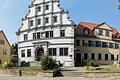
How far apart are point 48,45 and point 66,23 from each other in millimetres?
6169

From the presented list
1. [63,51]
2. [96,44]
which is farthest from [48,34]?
[96,44]

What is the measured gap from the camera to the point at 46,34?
2834 cm

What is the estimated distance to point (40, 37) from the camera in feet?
94.3

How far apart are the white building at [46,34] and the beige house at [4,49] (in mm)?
13318

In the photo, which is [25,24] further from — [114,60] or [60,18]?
[114,60]

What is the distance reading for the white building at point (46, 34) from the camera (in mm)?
26422

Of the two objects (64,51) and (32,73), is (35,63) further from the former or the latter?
(32,73)

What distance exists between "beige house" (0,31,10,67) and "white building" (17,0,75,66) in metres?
13.3

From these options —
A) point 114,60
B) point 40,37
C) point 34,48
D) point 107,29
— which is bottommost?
point 114,60

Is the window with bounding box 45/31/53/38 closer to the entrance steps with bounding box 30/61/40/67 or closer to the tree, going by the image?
the entrance steps with bounding box 30/61/40/67

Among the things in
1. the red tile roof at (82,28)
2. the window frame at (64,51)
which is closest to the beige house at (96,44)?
the red tile roof at (82,28)

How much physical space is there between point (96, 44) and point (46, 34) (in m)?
13.1

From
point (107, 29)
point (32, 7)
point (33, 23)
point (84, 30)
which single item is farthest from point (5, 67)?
point (107, 29)

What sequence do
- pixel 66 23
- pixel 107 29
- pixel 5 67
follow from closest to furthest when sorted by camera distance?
pixel 5 67, pixel 66 23, pixel 107 29
